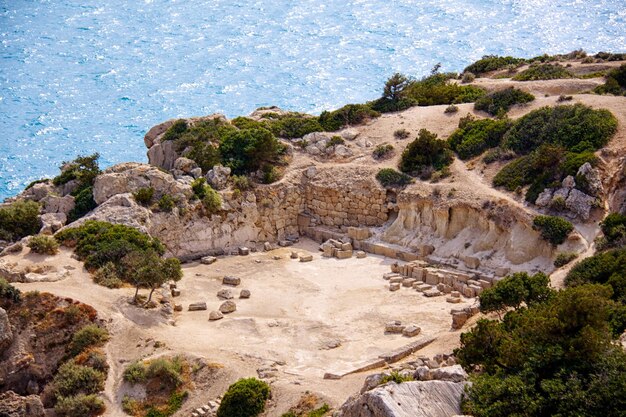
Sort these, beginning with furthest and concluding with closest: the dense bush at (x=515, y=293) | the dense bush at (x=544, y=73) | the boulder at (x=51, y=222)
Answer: the dense bush at (x=544, y=73)
the boulder at (x=51, y=222)
the dense bush at (x=515, y=293)

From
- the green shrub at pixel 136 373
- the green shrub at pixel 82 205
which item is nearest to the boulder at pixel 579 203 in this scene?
the green shrub at pixel 136 373

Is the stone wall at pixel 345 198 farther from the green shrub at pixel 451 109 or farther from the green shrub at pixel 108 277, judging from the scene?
the green shrub at pixel 108 277

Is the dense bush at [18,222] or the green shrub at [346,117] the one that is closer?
the dense bush at [18,222]

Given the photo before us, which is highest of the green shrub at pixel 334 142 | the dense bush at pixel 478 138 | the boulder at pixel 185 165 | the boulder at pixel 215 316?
the dense bush at pixel 478 138

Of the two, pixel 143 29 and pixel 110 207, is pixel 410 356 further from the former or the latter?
pixel 143 29

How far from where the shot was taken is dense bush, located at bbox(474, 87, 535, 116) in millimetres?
53456

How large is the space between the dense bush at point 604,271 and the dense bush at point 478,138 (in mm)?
11935

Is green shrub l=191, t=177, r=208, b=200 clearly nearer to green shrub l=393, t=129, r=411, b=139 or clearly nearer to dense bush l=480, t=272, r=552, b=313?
green shrub l=393, t=129, r=411, b=139

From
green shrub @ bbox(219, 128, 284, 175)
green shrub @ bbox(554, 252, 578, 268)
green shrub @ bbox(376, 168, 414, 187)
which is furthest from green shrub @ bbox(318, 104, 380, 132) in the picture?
green shrub @ bbox(554, 252, 578, 268)

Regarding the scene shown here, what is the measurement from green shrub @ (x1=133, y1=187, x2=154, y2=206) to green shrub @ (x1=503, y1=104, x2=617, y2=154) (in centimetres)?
1824

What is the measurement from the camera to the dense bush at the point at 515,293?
35719 millimetres

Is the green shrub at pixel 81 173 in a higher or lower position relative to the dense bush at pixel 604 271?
lower

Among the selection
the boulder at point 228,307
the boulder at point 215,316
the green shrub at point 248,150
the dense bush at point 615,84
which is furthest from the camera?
the dense bush at point 615,84

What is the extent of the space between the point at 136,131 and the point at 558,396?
157 ft
